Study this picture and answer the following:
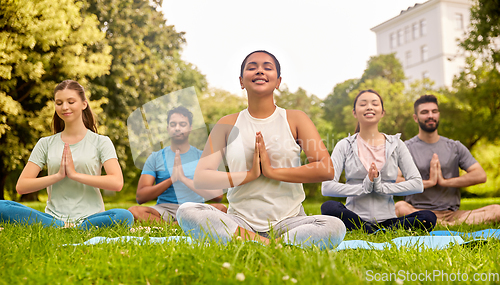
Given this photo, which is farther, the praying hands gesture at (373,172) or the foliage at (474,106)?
the foliage at (474,106)

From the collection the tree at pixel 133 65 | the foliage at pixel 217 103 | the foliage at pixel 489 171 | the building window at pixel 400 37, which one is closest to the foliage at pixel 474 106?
the foliage at pixel 489 171

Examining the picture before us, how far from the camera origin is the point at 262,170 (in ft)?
9.96

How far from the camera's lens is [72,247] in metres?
2.80

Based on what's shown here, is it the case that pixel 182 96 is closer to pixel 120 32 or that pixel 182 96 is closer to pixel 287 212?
pixel 287 212

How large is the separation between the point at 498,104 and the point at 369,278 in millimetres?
15744

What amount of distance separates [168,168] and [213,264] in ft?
11.4

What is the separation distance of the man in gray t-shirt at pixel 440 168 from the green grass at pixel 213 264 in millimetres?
2712

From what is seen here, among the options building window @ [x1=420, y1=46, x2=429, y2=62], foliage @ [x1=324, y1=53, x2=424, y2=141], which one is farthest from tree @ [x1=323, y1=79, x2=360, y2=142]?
building window @ [x1=420, y1=46, x2=429, y2=62]

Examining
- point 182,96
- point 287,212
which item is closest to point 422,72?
point 182,96

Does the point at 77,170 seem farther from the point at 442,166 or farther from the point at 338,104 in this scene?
the point at 338,104

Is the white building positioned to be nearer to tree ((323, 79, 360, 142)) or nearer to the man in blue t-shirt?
tree ((323, 79, 360, 142))

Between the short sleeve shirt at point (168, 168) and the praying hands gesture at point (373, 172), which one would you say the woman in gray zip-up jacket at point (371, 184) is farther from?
the short sleeve shirt at point (168, 168)

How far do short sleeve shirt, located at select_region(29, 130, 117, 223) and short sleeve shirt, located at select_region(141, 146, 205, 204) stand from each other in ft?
3.96

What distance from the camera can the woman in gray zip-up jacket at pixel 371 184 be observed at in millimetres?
4266
